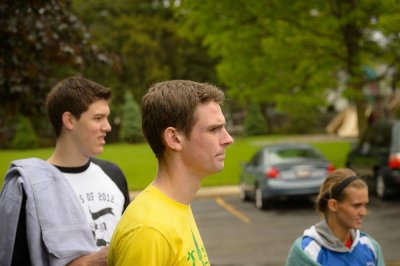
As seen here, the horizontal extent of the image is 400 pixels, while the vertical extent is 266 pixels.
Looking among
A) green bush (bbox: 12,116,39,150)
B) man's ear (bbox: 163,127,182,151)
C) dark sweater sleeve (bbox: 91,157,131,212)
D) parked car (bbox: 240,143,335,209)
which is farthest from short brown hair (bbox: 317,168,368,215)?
green bush (bbox: 12,116,39,150)

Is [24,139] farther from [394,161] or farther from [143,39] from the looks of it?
[394,161]

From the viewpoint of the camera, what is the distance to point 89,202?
320 cm

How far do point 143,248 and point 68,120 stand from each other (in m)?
1.50

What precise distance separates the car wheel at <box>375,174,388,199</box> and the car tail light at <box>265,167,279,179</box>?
2.30 m

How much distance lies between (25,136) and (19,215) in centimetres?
4634

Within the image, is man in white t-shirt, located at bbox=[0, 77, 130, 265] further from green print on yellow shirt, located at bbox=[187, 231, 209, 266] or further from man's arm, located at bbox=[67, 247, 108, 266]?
green print on yellow shirt, located at bbox=[187, 231, 209, 266]

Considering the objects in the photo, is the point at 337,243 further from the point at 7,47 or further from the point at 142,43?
the point at 142,43

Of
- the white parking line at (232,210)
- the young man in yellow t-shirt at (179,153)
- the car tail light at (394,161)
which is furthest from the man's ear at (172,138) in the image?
the car tail light at (394,161)

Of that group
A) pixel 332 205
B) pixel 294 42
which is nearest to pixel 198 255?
pixel 332 205

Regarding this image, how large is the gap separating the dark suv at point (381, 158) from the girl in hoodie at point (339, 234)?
1010cm

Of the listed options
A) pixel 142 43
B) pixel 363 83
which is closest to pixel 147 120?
pixel 363 83

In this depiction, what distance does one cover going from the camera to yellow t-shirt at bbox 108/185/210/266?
6.38ft

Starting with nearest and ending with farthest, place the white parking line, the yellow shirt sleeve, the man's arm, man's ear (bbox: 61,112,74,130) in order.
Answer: the yellow shirt sleeve < the man's arm < man's ear (bbox: 61,112,74,130) < the white parking line

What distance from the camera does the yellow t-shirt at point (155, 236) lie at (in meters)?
1.94
